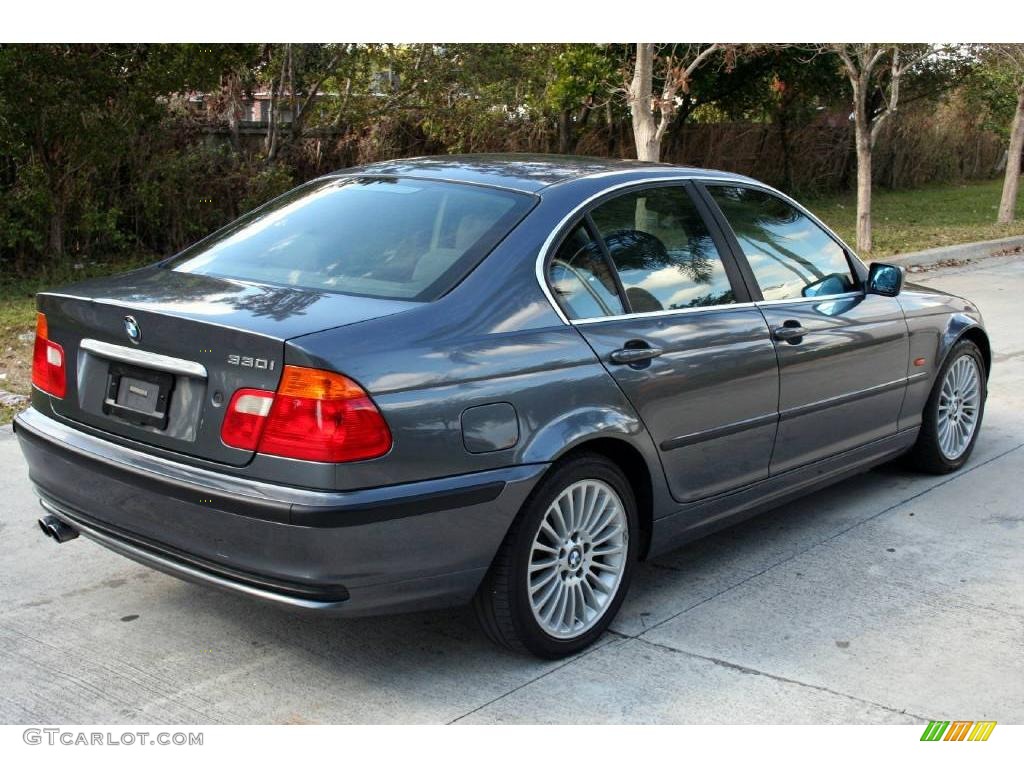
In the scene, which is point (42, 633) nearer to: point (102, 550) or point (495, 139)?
point (102, 550)

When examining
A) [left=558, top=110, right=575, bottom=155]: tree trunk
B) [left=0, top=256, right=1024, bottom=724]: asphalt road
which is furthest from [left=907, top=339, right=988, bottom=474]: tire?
[left=558, top=110, right=575, bottom=155]: tree trunk

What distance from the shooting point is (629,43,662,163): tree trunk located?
11578mm

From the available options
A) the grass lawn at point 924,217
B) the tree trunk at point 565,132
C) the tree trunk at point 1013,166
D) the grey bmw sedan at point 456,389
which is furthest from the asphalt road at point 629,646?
the tree trunk at point 1013,166

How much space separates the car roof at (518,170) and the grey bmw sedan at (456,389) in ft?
0.06

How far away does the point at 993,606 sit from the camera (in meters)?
4.36

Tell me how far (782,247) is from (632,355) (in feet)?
4.24

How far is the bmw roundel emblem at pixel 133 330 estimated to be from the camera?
3.61m

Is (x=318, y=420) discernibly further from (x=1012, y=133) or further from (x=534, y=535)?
(x=1012, y=133)

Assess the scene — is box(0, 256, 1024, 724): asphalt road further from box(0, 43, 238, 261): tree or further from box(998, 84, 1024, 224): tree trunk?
box(998, 84, 1024, 224): tree trunk

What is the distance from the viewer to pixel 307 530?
10.7 ft

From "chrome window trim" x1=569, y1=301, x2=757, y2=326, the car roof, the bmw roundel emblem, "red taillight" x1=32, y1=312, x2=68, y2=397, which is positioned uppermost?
the car roof

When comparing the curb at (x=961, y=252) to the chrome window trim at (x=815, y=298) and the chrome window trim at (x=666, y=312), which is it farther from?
the chrome window trim at (x=666, y=312)

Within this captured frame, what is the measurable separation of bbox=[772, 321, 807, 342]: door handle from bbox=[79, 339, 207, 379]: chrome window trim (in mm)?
2242

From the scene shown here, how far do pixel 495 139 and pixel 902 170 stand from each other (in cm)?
1327
